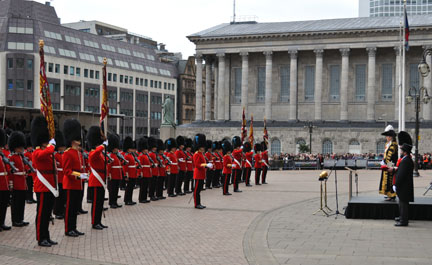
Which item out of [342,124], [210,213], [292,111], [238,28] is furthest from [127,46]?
[210,213]

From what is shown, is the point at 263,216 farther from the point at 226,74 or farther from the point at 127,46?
the point at 127,46

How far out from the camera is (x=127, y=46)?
315 feet

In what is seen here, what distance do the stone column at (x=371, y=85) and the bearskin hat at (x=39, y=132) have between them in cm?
6033

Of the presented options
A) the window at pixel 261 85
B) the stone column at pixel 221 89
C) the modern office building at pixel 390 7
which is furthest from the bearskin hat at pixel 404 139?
Result: the modern office building at pixel 390 7

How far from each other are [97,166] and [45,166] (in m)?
2.38

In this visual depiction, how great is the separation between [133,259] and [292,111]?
63170 mm

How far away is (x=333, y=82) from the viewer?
73.4m

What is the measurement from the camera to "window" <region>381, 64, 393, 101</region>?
71.4m

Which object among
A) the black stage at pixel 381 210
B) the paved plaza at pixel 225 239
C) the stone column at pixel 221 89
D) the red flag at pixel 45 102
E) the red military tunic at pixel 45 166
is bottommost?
the paved plaza at pixel 225 239

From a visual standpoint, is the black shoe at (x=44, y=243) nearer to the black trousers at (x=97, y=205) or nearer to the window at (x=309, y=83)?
the black trousers at (x=97, y=205)

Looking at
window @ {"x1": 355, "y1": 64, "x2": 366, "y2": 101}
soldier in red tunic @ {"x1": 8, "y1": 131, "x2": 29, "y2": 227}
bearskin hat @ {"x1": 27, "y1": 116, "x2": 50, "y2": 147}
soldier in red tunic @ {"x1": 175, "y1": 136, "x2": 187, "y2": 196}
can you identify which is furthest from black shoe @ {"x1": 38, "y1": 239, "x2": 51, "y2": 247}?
window @ {"x1": 355, "y1": 64, "x2": 366, "y2": 101}

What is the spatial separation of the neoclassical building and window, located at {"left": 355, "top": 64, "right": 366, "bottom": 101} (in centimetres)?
12

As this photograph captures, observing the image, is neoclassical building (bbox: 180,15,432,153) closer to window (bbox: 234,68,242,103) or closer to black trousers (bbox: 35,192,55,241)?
window (bbox: 234,68,242,103)

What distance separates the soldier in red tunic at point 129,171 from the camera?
20422 mm
